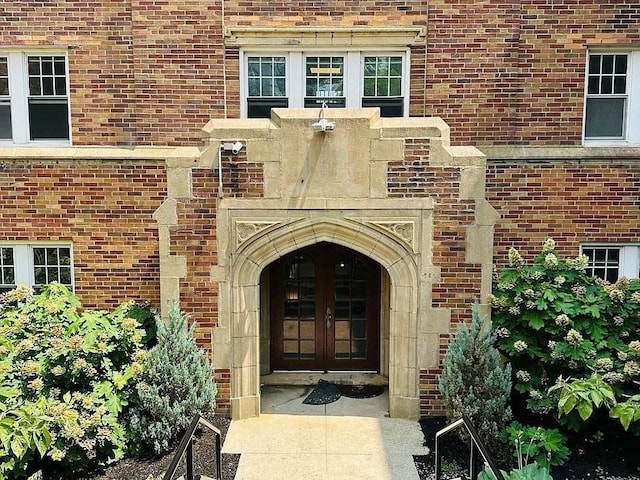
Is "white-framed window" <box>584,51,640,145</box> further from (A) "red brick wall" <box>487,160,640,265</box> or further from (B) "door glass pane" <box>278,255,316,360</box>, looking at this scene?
(B) "door glass pane" <box>278,255,316,360</box>

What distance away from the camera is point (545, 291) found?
7426mm

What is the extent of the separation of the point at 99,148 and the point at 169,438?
5.01 metres

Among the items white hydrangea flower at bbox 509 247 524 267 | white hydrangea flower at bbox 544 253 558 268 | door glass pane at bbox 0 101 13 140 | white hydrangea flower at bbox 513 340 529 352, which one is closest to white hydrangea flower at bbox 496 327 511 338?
white hydrangea flower at bbox 513 340 529 352

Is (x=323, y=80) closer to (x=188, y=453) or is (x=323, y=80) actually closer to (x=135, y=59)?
(x=135, y=59)

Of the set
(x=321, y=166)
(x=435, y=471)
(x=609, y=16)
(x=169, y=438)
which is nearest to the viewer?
(x=435, y=471)

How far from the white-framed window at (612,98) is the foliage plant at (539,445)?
16.6 feet

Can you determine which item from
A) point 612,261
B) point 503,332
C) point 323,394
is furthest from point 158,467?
point 612,261

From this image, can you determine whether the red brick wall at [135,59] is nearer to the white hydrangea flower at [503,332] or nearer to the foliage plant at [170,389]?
the foliage plant at [170,389]

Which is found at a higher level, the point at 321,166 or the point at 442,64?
the point at 442,64

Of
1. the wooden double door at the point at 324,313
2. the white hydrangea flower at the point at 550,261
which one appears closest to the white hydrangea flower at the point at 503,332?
the white hydrangea flower at the point at 550,261

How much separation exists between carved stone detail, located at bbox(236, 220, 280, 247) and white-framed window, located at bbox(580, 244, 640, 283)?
542cm

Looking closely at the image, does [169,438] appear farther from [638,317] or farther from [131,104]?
[638,317]

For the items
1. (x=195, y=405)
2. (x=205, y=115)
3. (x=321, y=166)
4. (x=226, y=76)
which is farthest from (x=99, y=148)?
(x=195, y=405)

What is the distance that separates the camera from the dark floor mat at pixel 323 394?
29.3ft
